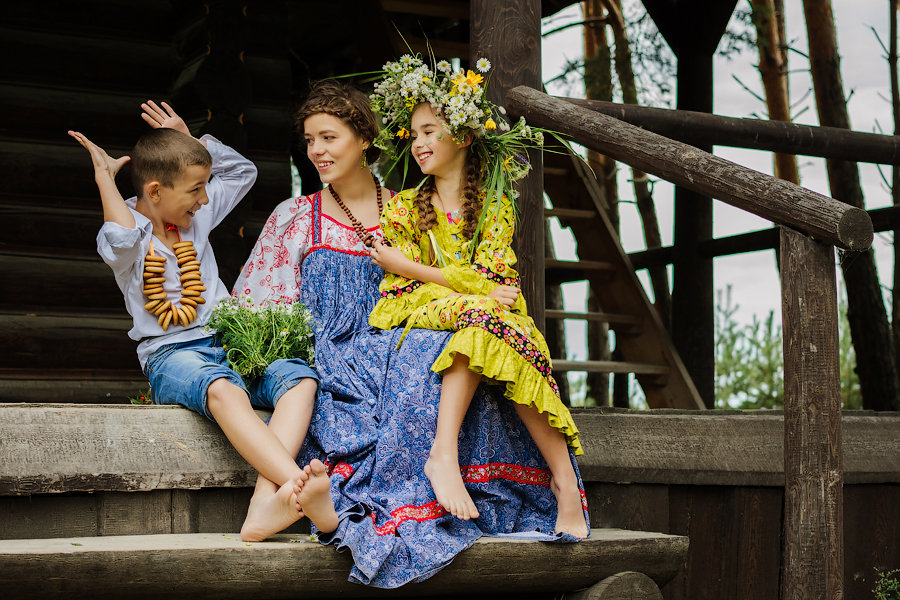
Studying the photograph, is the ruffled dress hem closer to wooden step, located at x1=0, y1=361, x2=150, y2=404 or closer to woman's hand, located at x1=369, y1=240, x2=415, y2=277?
woman's hand, located at x1=369, y1=240, x2=415, y2=277

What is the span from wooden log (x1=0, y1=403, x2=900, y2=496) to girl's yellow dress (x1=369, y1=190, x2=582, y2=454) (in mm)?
540

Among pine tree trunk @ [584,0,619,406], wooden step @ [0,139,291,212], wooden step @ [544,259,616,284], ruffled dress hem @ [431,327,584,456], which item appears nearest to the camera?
ruffled dress hem @ [431,327,584,456]

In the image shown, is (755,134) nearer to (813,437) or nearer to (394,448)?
(813,437)

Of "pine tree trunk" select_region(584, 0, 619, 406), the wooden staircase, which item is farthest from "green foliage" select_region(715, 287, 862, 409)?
the wooden staircase

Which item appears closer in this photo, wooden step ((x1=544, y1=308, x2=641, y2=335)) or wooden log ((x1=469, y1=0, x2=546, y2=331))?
wooden log ((x1=469, y1=0, x2=546, y2=331))

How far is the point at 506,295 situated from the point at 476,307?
0.73 feet

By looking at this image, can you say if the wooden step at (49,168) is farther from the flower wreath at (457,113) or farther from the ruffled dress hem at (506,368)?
the ruffled dress hem at (506,368)

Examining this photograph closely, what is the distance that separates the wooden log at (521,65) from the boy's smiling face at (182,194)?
1.17m

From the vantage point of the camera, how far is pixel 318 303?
135 inches

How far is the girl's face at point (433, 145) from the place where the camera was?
333 centimetres

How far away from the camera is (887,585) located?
12.9ft

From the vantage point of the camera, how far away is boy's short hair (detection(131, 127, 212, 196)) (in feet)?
10.8

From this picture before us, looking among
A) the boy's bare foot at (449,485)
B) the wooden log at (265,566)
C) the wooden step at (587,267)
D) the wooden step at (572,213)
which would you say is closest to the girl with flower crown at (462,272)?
the boy's bare foot at (449,485)

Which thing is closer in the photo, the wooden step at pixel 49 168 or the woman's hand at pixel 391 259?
the woman's hand at pixel 391 259
